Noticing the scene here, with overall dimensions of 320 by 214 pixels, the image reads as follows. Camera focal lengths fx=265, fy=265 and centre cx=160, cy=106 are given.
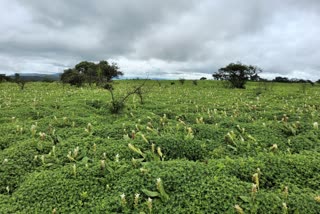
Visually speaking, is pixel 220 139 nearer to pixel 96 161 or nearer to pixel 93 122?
pixel 96 161

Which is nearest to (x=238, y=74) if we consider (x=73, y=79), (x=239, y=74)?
(x=239, y=74)

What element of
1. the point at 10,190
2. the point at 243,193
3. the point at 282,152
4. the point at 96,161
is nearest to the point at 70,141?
the point at 96,161

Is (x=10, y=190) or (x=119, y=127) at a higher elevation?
(x=119, y=127)

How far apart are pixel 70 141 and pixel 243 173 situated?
4.67m

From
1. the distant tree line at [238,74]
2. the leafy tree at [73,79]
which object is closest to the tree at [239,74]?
the distant tree line at [238,74]

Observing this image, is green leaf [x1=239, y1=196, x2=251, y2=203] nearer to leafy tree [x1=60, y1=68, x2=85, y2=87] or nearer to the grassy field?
the grassy field

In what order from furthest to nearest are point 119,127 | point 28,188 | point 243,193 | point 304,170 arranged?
point 119,127 < point 304,170 < point 28,188 < point 243,193

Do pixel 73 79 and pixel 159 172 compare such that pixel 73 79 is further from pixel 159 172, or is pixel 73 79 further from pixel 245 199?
pixel 245 199

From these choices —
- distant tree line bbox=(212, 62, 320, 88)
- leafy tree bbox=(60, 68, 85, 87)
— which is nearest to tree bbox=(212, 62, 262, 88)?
distant tree line bbox=(212, 62, 320, 88)

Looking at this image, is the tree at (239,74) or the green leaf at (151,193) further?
the tree at (239,74)

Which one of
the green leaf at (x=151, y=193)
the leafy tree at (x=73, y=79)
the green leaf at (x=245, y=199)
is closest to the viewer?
the green leaf at (x=245, y=199)

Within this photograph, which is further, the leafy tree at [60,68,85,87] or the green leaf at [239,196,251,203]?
the leafy tree at [60,68,85,87]

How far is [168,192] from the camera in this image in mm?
4879

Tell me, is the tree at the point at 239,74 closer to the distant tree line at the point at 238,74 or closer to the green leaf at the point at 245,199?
the distant tree line at the point at 238,74
